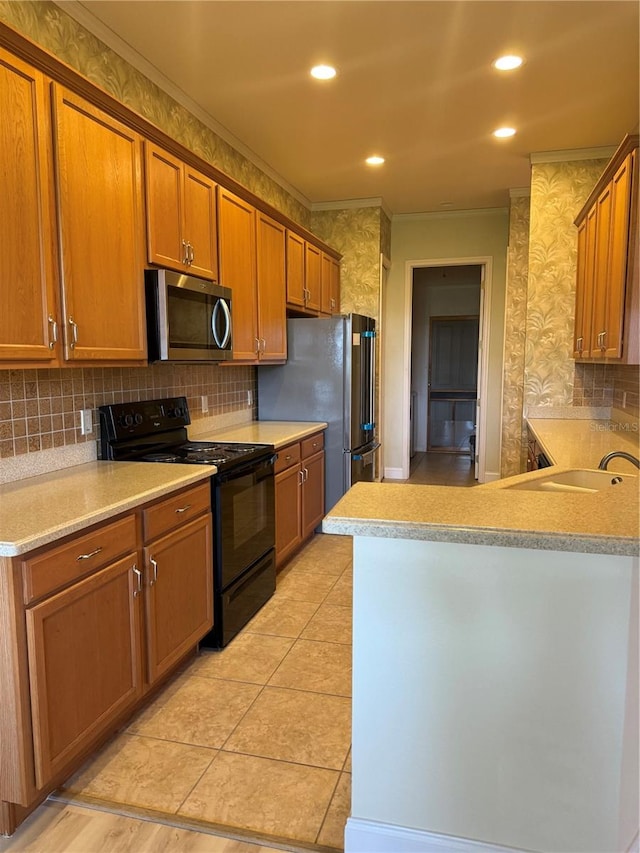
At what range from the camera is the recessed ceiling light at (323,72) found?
2.97 m

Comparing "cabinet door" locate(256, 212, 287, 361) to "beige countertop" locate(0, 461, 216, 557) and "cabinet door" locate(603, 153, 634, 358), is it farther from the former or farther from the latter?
"cabinet door" locate(603, 153, 634, 358)

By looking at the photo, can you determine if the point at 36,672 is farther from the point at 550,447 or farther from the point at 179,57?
the point at 179,57

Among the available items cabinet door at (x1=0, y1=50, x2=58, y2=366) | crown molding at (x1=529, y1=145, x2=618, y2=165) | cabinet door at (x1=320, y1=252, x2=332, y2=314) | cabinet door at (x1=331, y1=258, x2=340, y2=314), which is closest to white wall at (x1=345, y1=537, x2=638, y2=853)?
cabinet door at (x1=0, y1=50, x2=58, y2=366)

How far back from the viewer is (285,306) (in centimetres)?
433

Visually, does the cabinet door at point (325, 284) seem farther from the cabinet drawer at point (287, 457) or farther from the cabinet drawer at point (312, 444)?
the cabinet drawer at point (287, 457)

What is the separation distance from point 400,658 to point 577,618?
44 cm

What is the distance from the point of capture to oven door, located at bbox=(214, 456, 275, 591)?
2.68m

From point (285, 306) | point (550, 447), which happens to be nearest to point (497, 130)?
point (285, 306)

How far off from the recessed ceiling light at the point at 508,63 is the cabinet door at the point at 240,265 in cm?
157

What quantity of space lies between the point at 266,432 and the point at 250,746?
82.6 inches

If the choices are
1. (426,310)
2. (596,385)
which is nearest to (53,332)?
(596,385)

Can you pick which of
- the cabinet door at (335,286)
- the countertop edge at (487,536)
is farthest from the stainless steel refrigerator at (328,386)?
the countertop edge at (487,536)

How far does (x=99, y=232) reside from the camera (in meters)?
2.22

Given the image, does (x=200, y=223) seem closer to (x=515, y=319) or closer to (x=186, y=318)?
(x=186, y=318)
